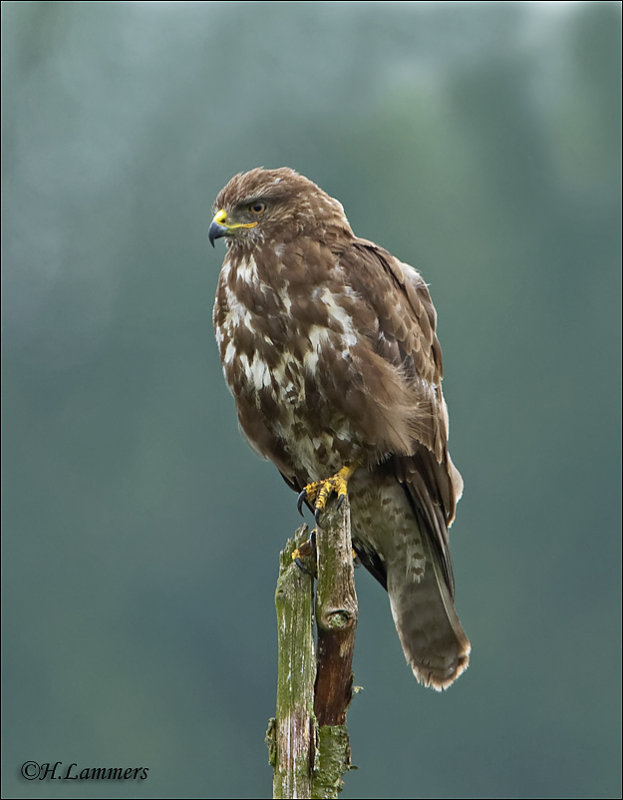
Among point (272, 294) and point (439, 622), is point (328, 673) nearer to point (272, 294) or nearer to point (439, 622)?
point (439, 622)

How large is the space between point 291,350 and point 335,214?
29.9 inches

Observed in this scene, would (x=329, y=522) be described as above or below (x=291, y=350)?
below

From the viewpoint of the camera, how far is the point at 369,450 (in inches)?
198

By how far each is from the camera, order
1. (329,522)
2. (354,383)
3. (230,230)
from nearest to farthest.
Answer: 1. (329,522)
2. (354,383)
3. (230,230)

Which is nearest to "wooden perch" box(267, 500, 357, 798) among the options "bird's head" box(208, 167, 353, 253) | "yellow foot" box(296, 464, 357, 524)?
"yellow foot" box(296, 464, 357, 524)

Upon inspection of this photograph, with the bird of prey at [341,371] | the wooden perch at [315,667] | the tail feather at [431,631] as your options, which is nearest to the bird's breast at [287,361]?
the bird of prey at [341,371]

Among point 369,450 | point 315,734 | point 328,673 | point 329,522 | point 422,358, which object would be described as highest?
point 422,358

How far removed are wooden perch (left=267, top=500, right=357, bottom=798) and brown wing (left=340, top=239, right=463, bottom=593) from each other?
0.81 m

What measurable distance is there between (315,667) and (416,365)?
1665 mm

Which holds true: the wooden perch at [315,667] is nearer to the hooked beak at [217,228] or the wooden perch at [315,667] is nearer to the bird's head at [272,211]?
the bird's head at [272,211]

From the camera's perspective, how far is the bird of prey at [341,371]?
4859 millimetres

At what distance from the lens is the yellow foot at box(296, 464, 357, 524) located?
490 centimetres

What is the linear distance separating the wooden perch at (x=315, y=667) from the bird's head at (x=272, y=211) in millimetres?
1446

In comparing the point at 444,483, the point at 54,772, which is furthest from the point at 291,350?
the point at 54,772
